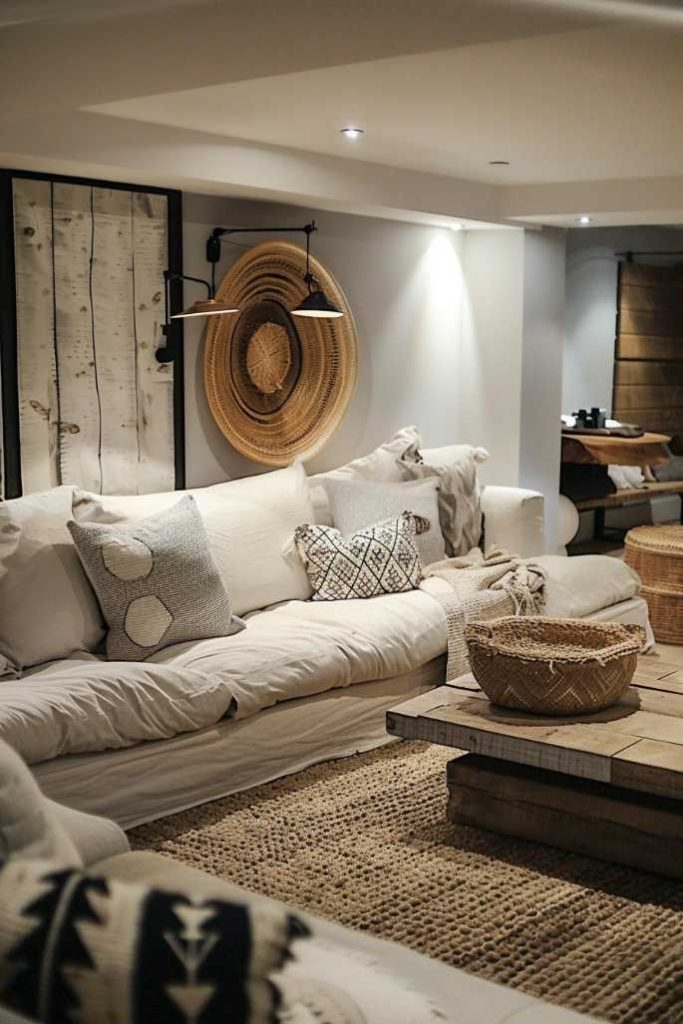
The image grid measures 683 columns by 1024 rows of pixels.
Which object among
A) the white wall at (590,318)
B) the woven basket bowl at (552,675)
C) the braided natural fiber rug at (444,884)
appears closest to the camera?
the braided natural fiber rug at (444,884)

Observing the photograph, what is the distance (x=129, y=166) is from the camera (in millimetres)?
4246

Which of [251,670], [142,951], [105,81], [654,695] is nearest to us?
[142,951]

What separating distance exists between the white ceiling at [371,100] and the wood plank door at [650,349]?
2779 mm

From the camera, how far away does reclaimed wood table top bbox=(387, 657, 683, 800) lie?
3.07m

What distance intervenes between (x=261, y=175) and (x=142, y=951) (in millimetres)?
3975

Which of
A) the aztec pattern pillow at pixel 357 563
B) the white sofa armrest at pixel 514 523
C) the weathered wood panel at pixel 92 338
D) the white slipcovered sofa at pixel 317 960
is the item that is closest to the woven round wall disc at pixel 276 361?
A: the weathered wood panel at pixel 92 338

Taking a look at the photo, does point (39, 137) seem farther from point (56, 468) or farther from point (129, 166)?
point (56, 468)

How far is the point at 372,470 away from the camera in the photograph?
546 centimetres

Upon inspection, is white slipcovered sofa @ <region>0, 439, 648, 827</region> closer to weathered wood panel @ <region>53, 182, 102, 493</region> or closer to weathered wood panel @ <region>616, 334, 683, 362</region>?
weathered wood panel @ <region>53, 182, 102, 493</region>

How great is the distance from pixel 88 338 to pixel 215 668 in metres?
1.47

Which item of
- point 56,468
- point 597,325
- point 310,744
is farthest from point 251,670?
point 597,325

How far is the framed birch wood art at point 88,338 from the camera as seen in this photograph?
4.32 metres

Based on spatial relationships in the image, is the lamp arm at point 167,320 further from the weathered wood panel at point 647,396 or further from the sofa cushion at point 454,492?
the weathered wood panel at point 647,396

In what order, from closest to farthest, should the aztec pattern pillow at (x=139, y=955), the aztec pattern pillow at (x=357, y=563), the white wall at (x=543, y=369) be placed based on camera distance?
the aztec pattern pillow at (x=139, y=955) → the aztec pattern pillow at (x=357, y=563) → the white wall at (x=543, y=369)
